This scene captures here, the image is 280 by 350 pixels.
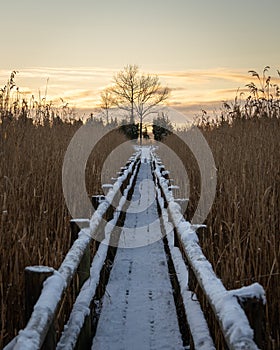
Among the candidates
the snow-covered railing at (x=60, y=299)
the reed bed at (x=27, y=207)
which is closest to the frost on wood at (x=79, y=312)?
the snow-covered railing at (x=60, y=299)

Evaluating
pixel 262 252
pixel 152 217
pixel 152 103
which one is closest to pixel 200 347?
pixel 262 252

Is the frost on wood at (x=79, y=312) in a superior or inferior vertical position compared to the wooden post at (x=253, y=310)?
inferior

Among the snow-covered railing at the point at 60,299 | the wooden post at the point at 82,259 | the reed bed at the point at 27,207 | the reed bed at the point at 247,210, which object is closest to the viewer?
the snow-covered railing at the point at 60,299

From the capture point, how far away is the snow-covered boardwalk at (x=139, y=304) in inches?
127

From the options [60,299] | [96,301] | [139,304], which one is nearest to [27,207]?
[96,301]

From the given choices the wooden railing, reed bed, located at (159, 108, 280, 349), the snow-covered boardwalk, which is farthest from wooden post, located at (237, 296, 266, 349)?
the snow-covered boardwalk

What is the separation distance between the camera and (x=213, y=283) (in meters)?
2.18

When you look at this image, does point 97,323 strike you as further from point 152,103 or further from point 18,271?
point 152,103

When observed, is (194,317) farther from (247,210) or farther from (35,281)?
(247,210)

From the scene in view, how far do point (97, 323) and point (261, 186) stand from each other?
60.4 inches

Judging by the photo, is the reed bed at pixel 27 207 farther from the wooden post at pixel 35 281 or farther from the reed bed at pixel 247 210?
the reed bed at pixel 247 210

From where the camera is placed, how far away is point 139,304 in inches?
152

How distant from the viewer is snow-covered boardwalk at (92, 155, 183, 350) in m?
3.24

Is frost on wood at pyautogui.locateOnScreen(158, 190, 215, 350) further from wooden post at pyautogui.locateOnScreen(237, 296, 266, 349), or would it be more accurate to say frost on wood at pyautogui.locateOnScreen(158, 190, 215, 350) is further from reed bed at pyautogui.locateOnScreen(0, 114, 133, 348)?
reed bed at pyautogui.locateOnScreen(0, 114, 133, 348)
